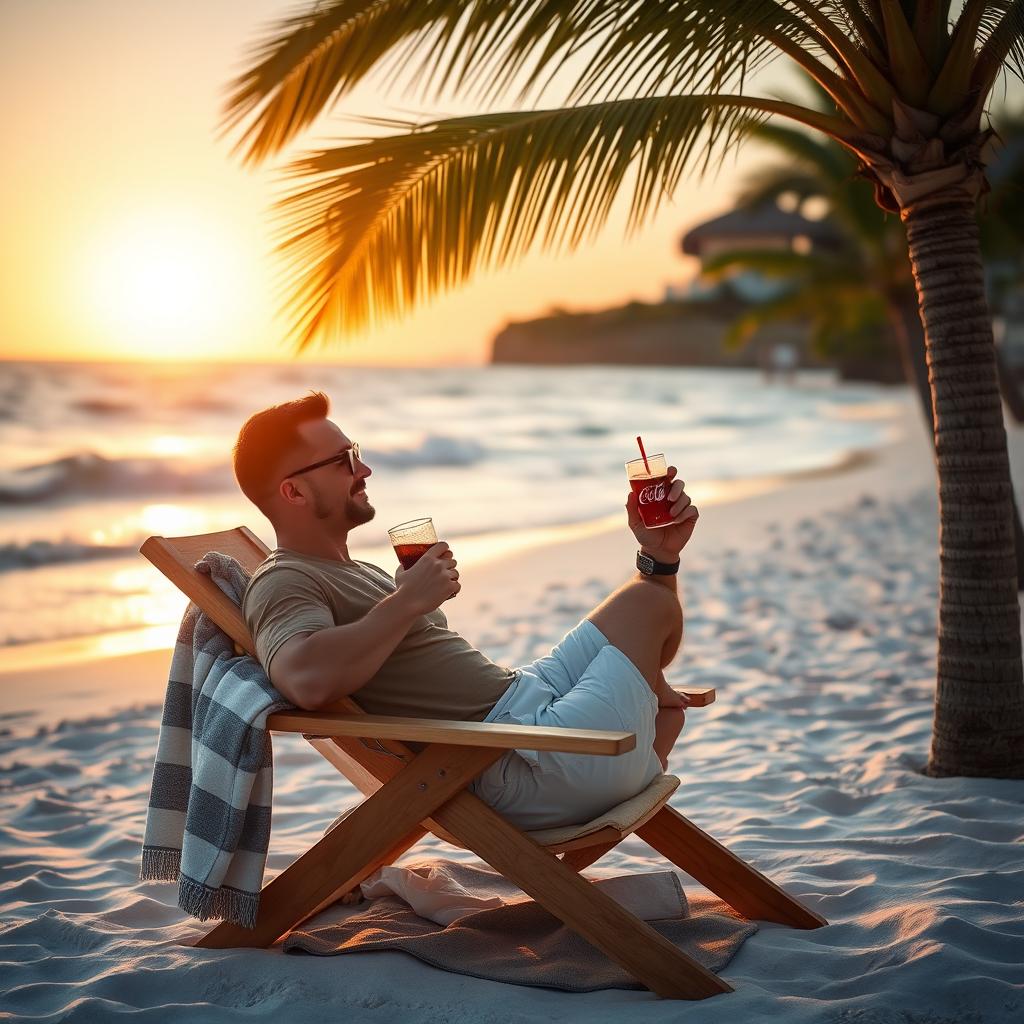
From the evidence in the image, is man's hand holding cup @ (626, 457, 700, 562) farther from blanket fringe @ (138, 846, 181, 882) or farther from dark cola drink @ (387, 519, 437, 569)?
blanket fringe @ (138, 846, 181, 882)

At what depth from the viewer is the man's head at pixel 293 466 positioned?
2.86 m

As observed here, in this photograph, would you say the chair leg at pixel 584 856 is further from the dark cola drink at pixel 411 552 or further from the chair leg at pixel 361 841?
the dark cola drink at pixel 411 552

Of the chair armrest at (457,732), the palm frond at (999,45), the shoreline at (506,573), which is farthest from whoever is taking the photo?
the shoreline at (506,573)

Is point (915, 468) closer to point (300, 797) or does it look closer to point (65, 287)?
point (300, 797)

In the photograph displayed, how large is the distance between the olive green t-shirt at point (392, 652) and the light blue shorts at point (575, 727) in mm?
77

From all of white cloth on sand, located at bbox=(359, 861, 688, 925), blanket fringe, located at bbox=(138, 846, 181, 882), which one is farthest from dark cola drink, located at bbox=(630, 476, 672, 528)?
blanket fringe, located at bbox=(138, 846, 181, 882)

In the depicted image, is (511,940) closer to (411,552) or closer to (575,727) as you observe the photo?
(575,727)

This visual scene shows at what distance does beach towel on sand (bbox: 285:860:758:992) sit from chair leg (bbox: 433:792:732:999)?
14 cm

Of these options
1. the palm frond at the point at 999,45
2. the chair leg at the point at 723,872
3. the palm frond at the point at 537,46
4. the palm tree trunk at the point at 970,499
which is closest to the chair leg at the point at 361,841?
the chair leg at the point at 723,872

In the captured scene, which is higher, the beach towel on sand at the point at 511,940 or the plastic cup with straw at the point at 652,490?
the plastic cup with straw at the point at 652,490

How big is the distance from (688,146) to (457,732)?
7.18 ft

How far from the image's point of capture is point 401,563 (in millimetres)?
2703

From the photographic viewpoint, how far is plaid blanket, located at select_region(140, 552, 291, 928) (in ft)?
8.65

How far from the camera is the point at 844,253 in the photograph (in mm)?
13805
